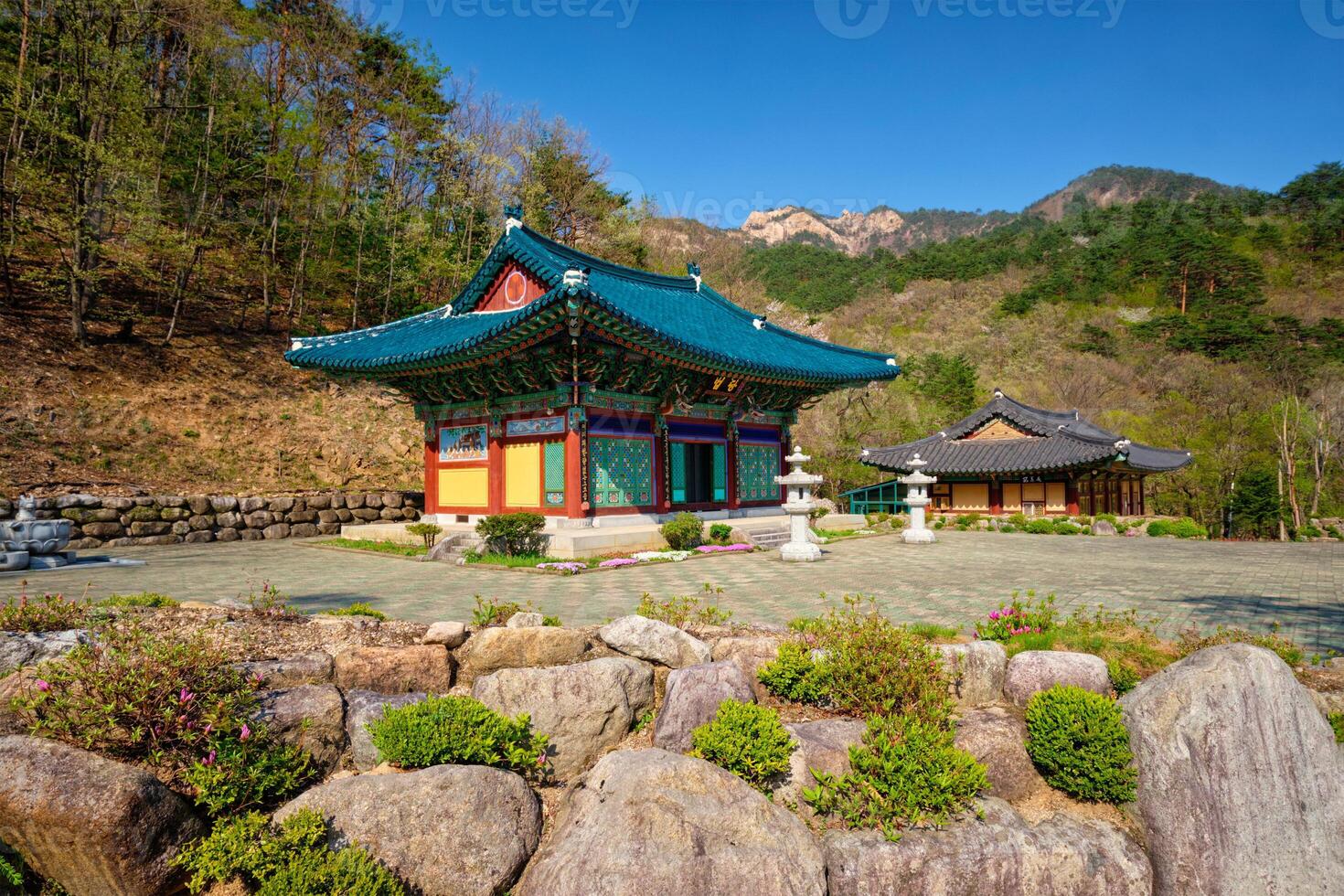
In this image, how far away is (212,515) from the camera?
16828 mm

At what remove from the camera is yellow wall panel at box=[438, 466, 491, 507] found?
16.1m

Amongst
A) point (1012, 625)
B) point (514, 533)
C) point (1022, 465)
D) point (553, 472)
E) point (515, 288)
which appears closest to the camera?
point (1012, 625)

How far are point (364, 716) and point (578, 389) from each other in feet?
32.6

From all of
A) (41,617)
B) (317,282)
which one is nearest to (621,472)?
(41,617)

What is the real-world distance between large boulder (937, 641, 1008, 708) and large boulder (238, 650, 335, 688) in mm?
4677

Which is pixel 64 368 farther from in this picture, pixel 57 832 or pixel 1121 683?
pixel 1121 683

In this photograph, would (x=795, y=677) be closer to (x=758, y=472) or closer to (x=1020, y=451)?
(x=758, y=472)

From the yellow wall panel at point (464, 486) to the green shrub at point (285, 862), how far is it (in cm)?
1229

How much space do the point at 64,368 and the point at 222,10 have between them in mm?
15249

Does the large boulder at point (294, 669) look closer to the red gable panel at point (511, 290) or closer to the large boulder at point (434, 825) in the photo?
the large boulder at point (434, 825)

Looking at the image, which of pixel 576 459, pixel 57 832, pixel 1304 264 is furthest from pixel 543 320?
pixel 1304 264

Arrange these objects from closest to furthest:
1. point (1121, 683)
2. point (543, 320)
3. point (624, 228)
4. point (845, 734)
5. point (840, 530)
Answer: point (845, 734) < point (1121, 683) < point (543, 320) < point (840, 530) < point (624, 228)

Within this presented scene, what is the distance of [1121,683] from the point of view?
5156 mm

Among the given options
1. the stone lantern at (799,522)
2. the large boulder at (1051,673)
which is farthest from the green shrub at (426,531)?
the large boulder at (1051,673)
